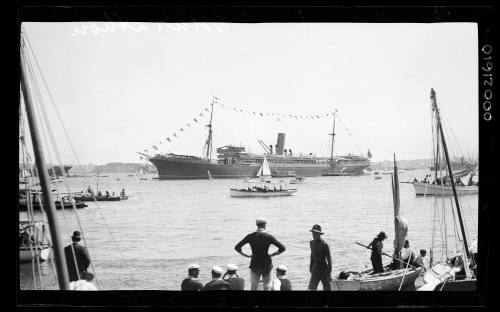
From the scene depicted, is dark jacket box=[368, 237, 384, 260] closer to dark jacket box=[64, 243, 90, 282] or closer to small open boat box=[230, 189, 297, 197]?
small open boat box=[230, 189, 297, 197]

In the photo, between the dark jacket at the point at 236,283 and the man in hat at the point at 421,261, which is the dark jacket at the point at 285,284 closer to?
the dark jacket at the point at 236,283

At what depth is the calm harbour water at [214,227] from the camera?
3.96m

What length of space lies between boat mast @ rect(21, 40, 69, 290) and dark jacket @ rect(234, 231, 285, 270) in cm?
122

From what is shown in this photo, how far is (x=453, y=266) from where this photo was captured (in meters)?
4.04

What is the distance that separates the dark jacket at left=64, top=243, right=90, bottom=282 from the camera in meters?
3.90

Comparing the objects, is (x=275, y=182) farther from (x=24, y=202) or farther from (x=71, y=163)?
(x=24, y=202)

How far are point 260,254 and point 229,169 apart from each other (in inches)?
29.3

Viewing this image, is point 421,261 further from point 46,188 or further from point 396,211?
point 46,188

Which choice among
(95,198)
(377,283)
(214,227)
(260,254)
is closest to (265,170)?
(214,227)

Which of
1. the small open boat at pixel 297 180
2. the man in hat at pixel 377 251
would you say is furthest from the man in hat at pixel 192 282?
the man in hat at pixel 377 251
